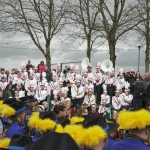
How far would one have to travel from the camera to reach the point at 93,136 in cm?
359

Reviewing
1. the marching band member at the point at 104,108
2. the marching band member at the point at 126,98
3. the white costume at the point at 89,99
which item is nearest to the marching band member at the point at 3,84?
the white costume at the point at 89,99

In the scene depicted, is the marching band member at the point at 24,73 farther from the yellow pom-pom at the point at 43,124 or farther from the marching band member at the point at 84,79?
the yellow pom-pom at the point at 43,124

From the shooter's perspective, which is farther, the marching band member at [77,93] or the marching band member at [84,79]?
the marching band member at [84,79]

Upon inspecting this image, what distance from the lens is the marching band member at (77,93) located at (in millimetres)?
19719

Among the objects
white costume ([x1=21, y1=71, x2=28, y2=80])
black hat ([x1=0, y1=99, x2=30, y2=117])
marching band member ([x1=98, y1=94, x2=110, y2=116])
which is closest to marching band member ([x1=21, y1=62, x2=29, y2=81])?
white costume ([x1=21, y1=71, x2=28, y2=80])

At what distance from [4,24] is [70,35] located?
5.98 meters

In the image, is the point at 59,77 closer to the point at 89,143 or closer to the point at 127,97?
the point at 127,97

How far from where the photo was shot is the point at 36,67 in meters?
23.2

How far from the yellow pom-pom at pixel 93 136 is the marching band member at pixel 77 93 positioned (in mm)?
15902

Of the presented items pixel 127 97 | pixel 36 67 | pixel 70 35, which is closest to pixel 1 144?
pixel 127 97

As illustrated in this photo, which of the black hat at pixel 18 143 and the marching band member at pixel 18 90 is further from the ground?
the black hat at pixel 18 143

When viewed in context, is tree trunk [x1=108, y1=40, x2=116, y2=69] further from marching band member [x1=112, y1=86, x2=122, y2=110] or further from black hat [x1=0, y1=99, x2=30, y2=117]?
black hat [x1=0, y1=99, x2=30, y2=117]

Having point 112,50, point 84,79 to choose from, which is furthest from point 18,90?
point 112,50

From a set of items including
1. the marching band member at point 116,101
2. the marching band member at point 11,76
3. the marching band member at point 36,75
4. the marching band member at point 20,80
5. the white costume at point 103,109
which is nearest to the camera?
the white costume at point 103,109
